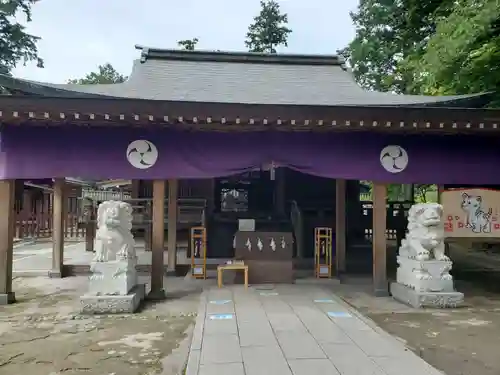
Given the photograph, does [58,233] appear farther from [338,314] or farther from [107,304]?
[338,314]

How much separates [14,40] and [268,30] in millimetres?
16832

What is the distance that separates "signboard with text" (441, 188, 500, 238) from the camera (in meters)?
7.20

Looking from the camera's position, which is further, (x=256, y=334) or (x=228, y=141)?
(x=228, y=141)

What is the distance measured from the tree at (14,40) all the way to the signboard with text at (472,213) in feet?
66.7

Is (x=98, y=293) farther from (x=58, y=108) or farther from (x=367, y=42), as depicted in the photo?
(x=367, y=42)

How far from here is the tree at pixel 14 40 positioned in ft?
64.5

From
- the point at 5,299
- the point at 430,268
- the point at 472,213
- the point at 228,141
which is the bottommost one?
the point at 5,299

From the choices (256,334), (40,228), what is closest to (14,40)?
(40,228)

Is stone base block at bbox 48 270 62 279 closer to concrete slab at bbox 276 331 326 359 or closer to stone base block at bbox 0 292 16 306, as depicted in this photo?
stone base block at bbox 0 292 16 306

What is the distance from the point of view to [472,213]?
7250 millimetres

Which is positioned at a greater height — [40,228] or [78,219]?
[78,219]

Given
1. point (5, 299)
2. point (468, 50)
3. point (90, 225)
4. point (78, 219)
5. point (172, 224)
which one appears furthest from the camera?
point (78, 219)

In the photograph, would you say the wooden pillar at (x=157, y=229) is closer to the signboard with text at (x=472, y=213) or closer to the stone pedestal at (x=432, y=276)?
the stone pedestal at (x=432, y=276)

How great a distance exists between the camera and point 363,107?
21.1 ft
